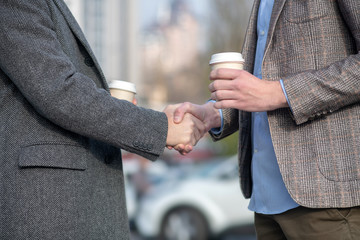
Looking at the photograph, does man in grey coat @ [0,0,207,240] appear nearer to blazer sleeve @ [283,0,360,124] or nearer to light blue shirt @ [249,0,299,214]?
light blue shirt @ [249,0,299,214]

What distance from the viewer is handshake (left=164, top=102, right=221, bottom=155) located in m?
2.41

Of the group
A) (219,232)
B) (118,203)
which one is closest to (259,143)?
(118,203)

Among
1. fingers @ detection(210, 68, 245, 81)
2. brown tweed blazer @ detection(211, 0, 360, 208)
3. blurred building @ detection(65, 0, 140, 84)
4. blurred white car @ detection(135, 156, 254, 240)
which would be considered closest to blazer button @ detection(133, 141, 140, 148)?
A: fingers @ detection(210, 68, 245, 81)

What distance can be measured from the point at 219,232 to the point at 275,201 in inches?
259

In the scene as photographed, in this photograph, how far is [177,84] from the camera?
54.8 m

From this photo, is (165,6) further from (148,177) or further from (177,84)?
(148,177)

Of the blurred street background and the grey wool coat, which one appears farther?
the blurred street background

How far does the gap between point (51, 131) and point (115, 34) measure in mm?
16171

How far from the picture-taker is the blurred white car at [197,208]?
8500 mm

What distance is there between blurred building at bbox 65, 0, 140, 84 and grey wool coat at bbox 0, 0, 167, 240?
576 inches

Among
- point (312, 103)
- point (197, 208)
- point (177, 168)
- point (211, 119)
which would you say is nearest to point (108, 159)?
point (211, 119)

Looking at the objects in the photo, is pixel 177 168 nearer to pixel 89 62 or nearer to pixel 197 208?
pixel 197 208

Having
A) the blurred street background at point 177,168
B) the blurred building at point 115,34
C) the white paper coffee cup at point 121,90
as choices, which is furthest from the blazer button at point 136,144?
the blurred building at point 115,34

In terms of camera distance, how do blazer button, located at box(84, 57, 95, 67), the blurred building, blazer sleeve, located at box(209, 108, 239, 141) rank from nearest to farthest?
1. blazer button, located at box(84, 57, 95, 67)
2. blazer sleeve, located at box(209, 108, 239, 141)
3. the blurred building
